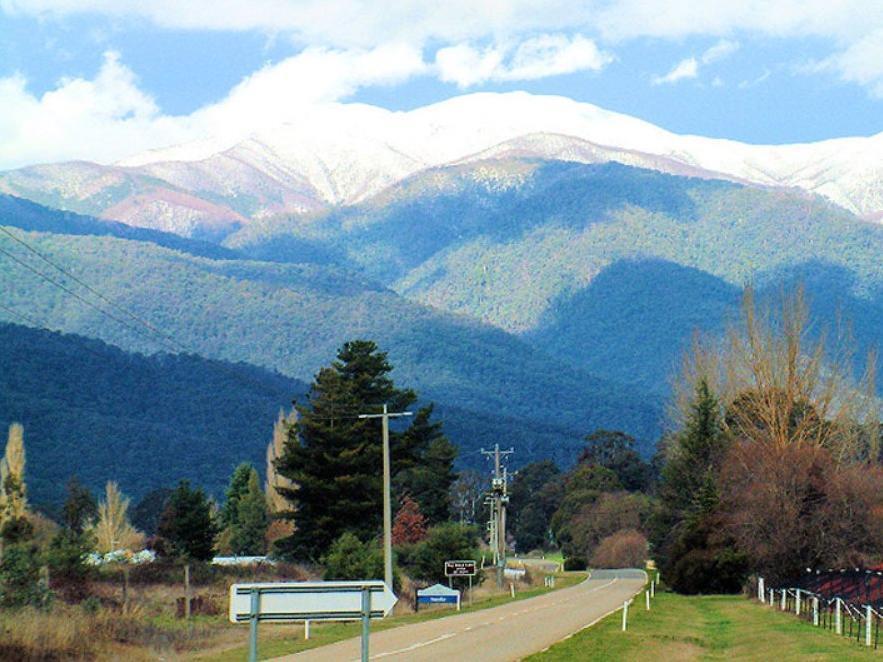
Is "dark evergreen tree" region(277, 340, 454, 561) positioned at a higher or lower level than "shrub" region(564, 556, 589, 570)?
higher

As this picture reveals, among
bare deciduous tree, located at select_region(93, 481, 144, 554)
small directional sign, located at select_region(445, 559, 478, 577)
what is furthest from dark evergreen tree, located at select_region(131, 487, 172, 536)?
small directional sign, located at select_region(445, 559, 478, 577)

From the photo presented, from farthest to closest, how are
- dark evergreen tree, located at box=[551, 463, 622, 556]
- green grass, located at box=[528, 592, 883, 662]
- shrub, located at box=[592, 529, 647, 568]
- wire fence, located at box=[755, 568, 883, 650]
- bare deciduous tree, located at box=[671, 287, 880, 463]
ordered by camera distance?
1. dark evergreen tree, located at box=[551, 463, 622, 556]
2. shrub, located at box=[592, 529, 647, 568]
3. bare deciduous tree, located at box=[671, 287, 880, 463]
4. wire fence, located at box=[755, 568, 883, 650]
5. green grass, located at box=[528, 592, 883, 662]

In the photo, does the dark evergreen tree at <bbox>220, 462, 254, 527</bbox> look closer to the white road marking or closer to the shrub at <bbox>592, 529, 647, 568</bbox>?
the shrub at <bbox>592, 529, 647, 568</bbox>

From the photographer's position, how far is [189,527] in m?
72.8

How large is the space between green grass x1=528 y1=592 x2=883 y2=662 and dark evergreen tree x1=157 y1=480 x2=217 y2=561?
103 feet

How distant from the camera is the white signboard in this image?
14.2m

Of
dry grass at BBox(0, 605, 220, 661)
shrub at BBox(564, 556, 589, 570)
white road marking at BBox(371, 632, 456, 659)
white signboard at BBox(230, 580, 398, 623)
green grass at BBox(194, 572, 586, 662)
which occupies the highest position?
white signboard at BBox(230, 580, 398, 623)

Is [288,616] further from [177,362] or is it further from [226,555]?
[177,362]

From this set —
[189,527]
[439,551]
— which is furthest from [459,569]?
[189,527]

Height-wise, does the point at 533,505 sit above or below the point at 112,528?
above

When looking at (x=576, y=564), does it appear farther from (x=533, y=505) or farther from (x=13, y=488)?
(x=13, y=488)

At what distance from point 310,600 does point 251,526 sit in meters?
81.1

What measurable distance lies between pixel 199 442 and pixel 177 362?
3162cm

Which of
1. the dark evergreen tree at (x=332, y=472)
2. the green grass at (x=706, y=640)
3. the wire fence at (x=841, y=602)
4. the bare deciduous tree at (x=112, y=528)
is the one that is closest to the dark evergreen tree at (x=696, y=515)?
the dark evergreen tree at (x=332, y=472)
